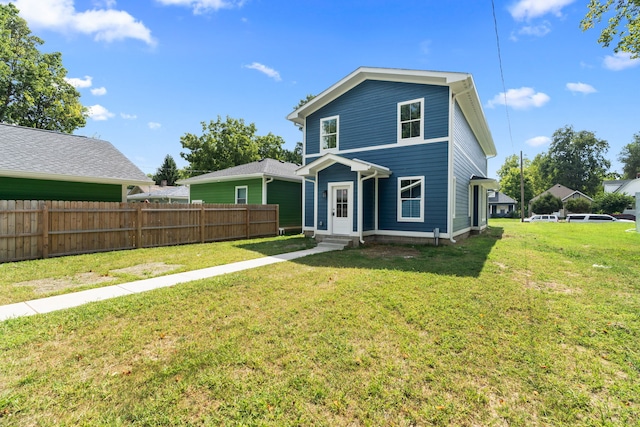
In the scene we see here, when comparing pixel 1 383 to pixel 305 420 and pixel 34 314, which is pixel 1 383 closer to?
pixel 34 314

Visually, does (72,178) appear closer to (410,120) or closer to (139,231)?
(139,231)

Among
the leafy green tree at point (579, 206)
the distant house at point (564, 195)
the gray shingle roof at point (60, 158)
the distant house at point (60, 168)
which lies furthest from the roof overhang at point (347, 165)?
the distant house at point (564, 195)

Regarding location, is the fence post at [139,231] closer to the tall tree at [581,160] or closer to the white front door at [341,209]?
the white front door at [341,209]

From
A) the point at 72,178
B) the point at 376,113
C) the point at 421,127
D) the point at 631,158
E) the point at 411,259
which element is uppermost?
the point at 631,158

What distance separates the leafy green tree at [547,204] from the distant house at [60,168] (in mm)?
46910

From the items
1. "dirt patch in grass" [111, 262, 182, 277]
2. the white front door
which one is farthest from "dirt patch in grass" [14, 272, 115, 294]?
the white front door

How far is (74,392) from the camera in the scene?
2.43 meters

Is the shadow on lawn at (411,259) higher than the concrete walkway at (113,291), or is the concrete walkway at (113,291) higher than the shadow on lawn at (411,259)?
the shadow on lawn at (411,259)

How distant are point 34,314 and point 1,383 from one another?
6.35 ft

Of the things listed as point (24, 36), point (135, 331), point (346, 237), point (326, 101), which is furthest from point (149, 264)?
point (24, 36)

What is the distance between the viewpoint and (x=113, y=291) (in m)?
5.16

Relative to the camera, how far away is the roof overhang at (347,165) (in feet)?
33.0

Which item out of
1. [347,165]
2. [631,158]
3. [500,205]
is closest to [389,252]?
[347,165]

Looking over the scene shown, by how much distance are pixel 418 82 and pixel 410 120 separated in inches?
52.0
